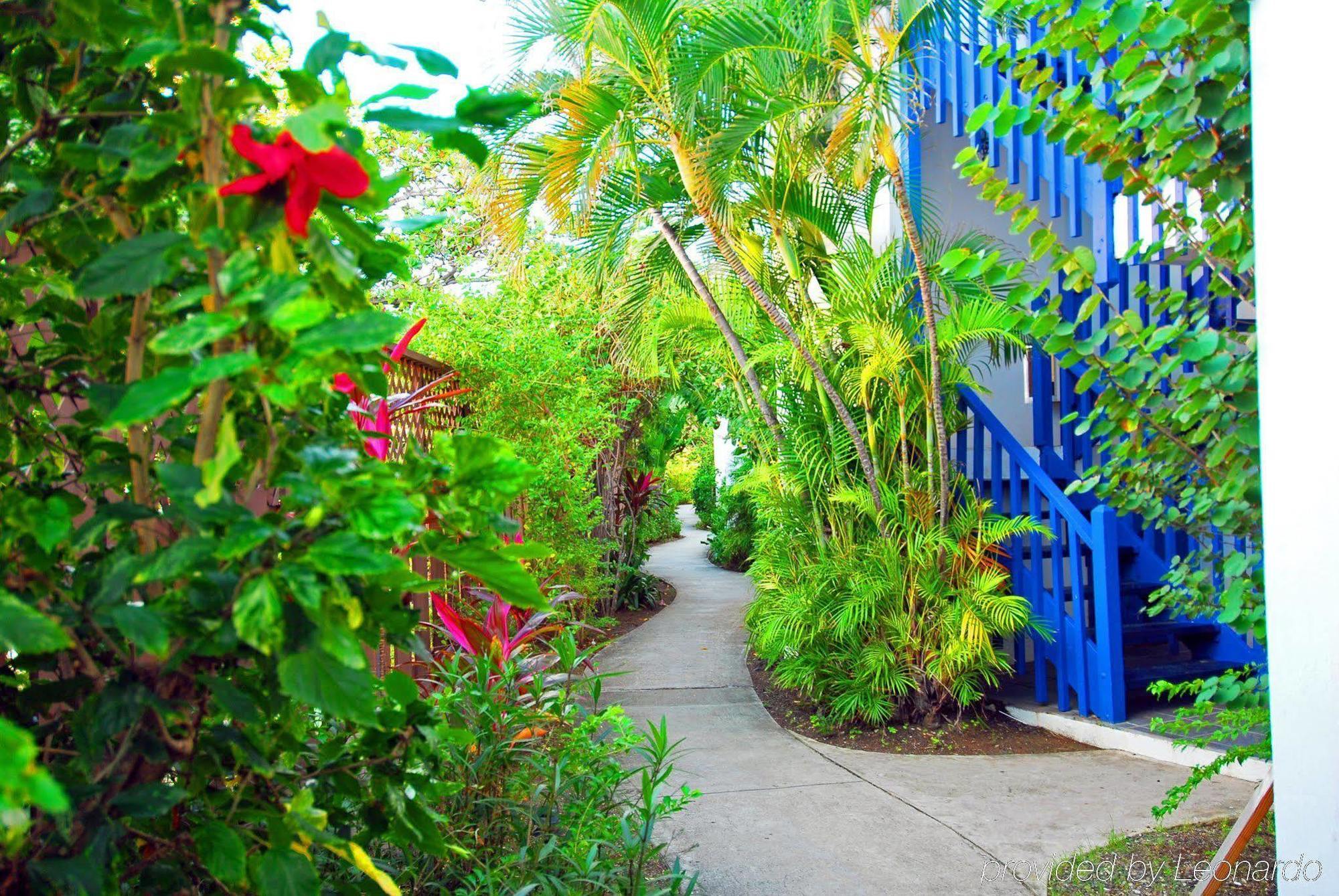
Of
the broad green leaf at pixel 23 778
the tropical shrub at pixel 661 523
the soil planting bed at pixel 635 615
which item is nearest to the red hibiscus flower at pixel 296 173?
the broad green leaf at pixel 23 778

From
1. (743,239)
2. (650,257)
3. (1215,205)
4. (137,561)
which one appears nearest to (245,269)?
(137,561)

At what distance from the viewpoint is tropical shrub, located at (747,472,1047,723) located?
15.3ft

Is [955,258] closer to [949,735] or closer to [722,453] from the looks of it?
[949,735]

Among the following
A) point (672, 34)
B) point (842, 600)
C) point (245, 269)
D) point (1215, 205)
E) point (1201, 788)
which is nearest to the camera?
point (245, 269)

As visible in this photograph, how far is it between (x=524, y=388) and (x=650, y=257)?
3.68ft

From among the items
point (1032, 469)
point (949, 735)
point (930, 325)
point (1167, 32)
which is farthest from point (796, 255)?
point (1167, 32)

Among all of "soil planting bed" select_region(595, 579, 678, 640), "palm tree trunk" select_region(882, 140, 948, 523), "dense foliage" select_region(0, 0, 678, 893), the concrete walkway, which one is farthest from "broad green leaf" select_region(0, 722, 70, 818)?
"soil planting bed" select_region(595, 579, 678, 640)

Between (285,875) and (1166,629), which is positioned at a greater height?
(285,875)

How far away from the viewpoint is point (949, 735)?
186 inches

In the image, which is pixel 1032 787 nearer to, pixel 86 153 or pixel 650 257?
pixel 650 257

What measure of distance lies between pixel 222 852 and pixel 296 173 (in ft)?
2.46

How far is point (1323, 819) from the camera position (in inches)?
78.3

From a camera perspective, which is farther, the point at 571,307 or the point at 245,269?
the point at 571,307

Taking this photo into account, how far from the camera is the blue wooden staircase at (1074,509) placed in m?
4.60
